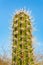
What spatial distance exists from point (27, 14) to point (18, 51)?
0.72m

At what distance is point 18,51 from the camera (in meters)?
3.26

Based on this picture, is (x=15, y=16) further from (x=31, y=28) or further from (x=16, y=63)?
(x=16, y=63)

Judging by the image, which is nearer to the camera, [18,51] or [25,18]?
[18,51]

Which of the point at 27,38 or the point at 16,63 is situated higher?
the point at 27,38

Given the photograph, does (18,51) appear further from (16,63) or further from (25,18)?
(25,18)

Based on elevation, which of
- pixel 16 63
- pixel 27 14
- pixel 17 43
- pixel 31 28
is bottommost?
pixel 16 63

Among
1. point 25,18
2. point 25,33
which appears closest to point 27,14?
point 25,18

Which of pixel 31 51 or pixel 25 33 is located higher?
pixel 25 33

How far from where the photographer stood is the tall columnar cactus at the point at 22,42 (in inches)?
128

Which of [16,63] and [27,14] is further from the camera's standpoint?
[27,14]

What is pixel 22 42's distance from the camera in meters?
3.25

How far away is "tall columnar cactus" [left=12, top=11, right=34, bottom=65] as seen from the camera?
3.25m

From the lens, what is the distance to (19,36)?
332cm

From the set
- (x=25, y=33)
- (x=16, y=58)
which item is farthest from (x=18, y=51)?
(x=25, y=33)
